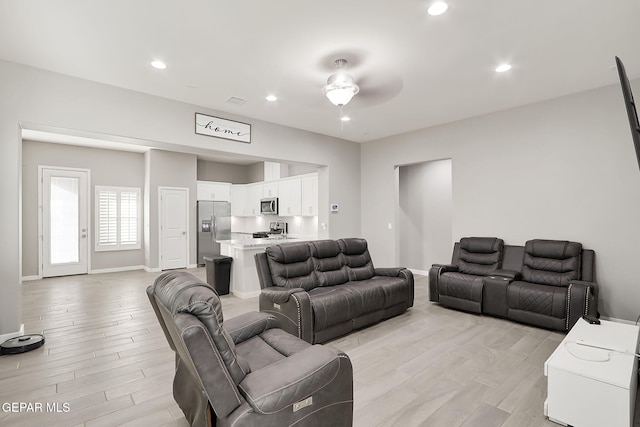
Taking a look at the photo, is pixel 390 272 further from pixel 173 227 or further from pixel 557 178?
pixel 173 227

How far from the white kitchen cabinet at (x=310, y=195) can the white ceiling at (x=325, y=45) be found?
2.67 metres

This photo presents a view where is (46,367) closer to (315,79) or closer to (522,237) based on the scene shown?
(315,79)

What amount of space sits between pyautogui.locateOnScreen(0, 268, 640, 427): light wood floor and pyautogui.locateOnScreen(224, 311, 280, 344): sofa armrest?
641mm

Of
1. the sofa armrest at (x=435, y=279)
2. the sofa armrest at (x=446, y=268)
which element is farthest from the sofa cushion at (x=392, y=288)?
the sofa armrest at (x=446, y=268)

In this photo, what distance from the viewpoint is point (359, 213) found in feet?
23.0

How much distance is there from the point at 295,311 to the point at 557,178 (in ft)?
13.3

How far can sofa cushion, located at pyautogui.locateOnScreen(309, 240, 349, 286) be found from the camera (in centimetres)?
400

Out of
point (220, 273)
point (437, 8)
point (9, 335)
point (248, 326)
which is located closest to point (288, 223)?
point (220, 273)

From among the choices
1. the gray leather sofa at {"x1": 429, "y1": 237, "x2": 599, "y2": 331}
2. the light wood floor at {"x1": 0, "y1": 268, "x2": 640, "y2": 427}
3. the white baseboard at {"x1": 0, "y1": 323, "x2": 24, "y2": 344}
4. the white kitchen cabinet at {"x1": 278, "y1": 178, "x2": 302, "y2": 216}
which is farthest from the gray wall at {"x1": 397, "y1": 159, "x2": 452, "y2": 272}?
the white baseboard at {"x1": 0, "y1": 323, "x2": 24, "y2": 344}

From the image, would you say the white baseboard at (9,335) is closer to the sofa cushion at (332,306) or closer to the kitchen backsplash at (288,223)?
the sofa cushion at (332,306)

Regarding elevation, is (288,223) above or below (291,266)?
above

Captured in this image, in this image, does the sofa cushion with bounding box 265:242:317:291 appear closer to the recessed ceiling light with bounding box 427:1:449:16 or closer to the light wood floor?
the light wood floor

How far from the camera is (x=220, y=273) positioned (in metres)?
5.42

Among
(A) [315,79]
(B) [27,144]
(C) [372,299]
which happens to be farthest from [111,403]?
(B) [27,144]
